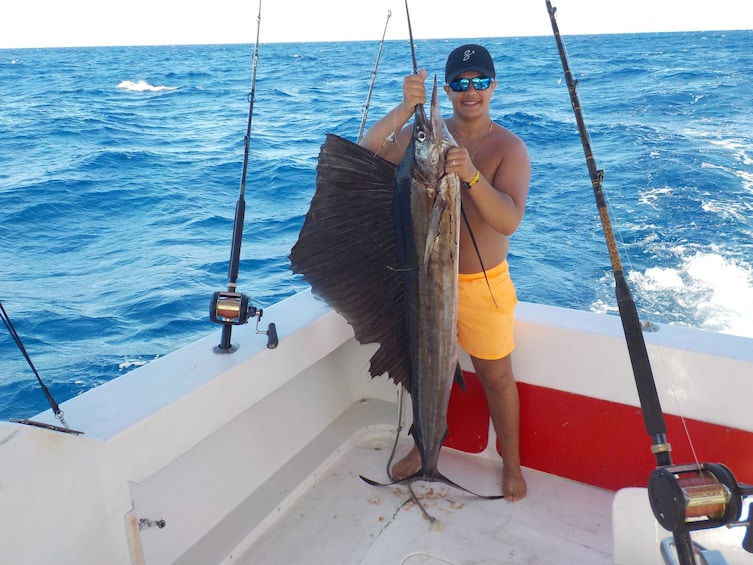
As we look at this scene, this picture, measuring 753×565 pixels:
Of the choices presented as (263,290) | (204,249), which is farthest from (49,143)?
(263,290)

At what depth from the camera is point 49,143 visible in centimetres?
1128

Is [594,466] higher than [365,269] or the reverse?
the reverse

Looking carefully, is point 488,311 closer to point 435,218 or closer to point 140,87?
point 435,218

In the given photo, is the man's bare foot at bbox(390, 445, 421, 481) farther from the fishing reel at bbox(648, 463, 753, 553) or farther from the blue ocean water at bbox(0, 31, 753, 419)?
the blue ocean water at bbox(0, 31, 753, 419)

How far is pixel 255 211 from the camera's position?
26.8ft

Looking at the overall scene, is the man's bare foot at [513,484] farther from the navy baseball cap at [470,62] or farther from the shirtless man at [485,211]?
the navy baseball cap at [470,62]

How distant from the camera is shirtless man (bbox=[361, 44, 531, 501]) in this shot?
5.51 feet

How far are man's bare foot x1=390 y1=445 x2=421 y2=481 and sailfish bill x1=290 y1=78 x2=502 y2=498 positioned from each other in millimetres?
172

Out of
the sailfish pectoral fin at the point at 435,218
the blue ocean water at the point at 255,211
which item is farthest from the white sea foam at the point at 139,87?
the sailfish pectoral fin at the point at 435,218

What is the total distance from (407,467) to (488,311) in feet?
2.02

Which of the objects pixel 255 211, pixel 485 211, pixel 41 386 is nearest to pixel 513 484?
pixel 485 211

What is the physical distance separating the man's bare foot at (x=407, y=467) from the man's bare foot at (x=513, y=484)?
28 cm

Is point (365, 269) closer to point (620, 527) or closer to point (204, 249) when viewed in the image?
point (620, 527)

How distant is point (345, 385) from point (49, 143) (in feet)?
35.6
